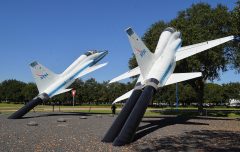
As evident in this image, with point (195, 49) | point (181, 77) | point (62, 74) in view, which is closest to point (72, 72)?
point (62, 74)

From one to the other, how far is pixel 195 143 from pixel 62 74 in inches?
1162

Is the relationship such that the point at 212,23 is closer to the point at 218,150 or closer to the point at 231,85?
the point at 218,150

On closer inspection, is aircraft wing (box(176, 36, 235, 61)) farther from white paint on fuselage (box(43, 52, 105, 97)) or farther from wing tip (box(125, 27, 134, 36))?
white paint on fuselage (box(43, 52, 105, 97))

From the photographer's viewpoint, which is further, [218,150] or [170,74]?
[170,74]

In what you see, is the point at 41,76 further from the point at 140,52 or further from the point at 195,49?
the point at 195,49

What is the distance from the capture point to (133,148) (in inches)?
762

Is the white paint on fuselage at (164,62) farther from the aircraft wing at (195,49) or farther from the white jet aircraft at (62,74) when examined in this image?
the white jet aircraft at (62,74)

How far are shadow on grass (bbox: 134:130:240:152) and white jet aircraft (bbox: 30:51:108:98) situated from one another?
23.8 m

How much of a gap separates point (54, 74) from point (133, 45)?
66.9ft

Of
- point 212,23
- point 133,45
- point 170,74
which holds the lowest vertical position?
point 170,74

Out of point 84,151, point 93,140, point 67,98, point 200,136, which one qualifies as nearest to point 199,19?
point 200,136

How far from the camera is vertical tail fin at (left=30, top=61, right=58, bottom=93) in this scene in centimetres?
4297

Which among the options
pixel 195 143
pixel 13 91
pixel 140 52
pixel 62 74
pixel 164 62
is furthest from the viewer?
pixel 13 91

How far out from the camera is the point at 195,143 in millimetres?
20891
